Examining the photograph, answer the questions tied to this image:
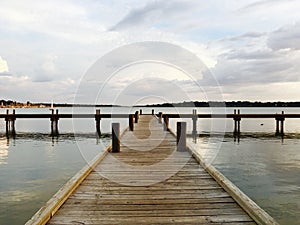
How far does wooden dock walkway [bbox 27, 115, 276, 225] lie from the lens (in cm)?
385

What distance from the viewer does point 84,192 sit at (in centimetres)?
498

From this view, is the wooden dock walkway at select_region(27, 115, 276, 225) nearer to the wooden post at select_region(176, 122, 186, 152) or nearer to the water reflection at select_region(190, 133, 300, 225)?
the wooden post at select_region(176, 122, 186, 152)

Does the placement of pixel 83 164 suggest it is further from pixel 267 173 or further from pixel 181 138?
pixel 267 173

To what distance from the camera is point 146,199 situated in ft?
15.4

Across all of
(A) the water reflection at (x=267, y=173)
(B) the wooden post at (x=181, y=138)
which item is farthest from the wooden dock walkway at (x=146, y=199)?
(A) the water reflection at (x=267, y=173)

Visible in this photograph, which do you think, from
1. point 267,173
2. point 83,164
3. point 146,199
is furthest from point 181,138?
point 83,164

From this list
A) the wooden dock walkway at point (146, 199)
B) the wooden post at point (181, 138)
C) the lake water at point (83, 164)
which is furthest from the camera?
the wooden post at point (181, 138)

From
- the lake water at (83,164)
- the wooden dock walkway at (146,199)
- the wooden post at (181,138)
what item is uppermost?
the wooden post at (181,138)

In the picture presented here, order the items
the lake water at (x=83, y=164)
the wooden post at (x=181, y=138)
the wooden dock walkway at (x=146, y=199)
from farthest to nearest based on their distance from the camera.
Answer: the wooden post at (x=181, y=138), the lake water at (x=83, y=164), the wooden dock walkway at (x=146, y=199)

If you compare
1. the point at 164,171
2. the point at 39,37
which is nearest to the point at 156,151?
the point at 164,171

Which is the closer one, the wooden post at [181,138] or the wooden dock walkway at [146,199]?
the wooden dock walkway at [146,199]

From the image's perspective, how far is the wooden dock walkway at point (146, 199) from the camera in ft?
12.6

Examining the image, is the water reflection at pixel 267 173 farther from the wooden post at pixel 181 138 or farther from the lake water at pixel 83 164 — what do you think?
the wooden post at pixel 181 138

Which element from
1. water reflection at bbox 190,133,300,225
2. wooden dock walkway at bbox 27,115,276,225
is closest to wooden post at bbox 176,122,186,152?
wooden dock walkway at bbox 27,115,276,225
